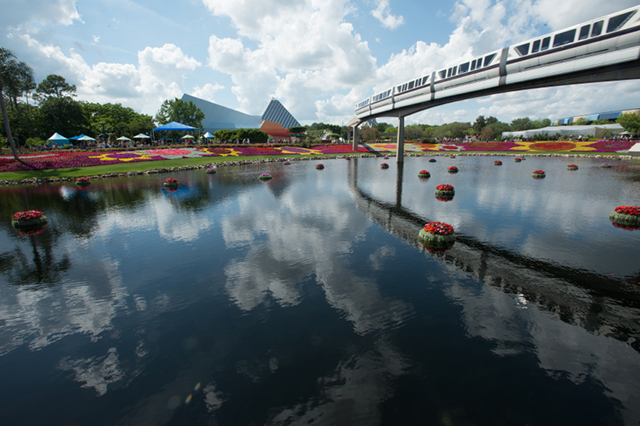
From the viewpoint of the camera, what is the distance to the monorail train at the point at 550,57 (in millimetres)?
16375

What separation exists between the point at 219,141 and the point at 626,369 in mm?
87809

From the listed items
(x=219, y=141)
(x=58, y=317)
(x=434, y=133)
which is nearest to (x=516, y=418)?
(x=58, y=317)

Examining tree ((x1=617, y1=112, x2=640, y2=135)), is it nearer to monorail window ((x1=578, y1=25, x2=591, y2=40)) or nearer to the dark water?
monorail window ((x1=578, y1=25, x2=591, y2=40))

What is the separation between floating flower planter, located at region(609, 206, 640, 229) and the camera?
15.5 metres

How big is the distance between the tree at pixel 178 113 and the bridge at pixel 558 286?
96080 mm

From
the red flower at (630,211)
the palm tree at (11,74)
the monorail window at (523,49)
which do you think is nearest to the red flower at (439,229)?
the red flower at (630,211)

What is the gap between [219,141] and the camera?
8269 cm

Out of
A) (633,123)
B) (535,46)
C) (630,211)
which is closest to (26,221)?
(630,211)

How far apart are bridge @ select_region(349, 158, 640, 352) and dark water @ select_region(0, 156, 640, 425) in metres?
0.06

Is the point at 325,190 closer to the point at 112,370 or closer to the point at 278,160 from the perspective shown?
the point at 112,370

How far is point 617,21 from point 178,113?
9896cm

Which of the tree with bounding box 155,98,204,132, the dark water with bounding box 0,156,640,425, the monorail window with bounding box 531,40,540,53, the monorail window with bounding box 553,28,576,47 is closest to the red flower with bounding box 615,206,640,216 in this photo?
the dark water with bounding box 0,156,640,425

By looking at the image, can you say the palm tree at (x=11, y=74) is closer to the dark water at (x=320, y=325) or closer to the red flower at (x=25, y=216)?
the red flower at (x=25, y=216)

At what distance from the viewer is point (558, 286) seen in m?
9.47
